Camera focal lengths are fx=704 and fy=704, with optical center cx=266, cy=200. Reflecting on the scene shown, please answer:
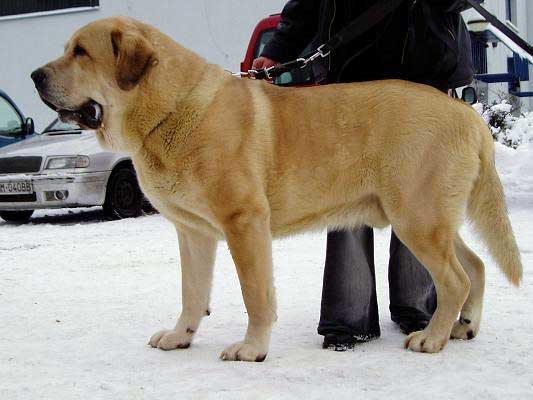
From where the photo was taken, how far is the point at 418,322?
347 cm

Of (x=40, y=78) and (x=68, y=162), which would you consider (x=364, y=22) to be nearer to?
(x=40, y=78)

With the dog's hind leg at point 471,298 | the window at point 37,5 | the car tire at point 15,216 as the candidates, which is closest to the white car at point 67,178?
the car tire at point 15,216

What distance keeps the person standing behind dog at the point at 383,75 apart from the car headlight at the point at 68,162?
212 inches

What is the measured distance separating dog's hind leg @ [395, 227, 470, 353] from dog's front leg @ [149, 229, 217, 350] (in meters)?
0.91

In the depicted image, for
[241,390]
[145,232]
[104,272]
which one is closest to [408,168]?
[241,390]

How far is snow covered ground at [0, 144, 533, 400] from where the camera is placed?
2.61 m

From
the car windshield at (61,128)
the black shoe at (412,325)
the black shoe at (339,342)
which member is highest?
the car windshield at (61,128)

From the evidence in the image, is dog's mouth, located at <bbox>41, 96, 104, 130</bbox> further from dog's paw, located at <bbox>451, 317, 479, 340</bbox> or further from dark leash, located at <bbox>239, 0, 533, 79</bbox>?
dog's paw, located at <bbox>451, 317, 479, 340</bbox>

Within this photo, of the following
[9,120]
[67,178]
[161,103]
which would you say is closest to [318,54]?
[161,103]

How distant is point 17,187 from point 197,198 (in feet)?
20.6

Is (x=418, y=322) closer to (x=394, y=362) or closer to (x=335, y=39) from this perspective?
(x=394, y=362)

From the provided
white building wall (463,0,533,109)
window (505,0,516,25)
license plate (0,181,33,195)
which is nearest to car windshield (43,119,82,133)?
license plate (0,181,33,195)

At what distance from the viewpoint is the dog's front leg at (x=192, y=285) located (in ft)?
10.8

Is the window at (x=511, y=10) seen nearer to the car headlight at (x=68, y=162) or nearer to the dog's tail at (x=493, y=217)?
the car headlight at (x=68, y=162)
